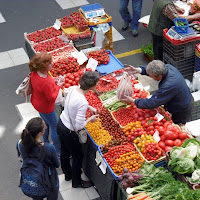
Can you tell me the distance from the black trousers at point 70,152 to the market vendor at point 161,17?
3.45 m

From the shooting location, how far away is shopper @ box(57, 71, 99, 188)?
4.89m

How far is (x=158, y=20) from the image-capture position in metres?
7.70

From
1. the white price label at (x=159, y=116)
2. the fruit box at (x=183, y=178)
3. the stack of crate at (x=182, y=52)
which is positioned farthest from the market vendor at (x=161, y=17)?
the fruit box at (x=183, y=178)

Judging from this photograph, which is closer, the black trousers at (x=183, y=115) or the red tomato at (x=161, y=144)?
the red tomato at (x=161, y=144)

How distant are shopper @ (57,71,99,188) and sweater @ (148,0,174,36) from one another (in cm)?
318

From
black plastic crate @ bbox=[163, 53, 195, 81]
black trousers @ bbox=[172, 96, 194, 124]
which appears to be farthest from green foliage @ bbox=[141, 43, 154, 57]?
black trousers @ bbox=[172, 96, 194, 124]

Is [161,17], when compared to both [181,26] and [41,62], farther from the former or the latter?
[41,62]

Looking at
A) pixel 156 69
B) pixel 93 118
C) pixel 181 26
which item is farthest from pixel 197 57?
pixel 93 118

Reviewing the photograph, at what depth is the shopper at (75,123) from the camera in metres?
4.89

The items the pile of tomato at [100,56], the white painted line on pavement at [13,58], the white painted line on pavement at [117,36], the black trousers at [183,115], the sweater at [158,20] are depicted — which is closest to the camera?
the black trousers at [183,115]

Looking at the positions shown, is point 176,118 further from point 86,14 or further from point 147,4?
point 147,4

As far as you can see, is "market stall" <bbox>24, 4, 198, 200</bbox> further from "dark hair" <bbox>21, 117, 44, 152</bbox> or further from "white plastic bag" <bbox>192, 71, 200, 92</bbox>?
"dark hair" <bbox>21, 117, 44, 152</bbox>

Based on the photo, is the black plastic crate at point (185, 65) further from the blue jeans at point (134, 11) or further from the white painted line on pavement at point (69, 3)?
the white painted line on pavement at point (69, 3)

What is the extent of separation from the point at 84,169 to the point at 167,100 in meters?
1.80
